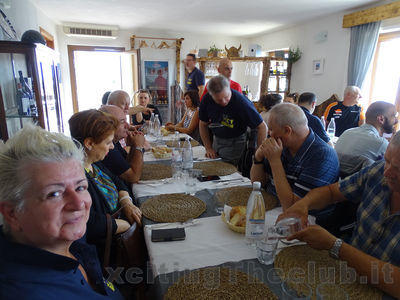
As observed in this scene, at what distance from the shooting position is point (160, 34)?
6949mm

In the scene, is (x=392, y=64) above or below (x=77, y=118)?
above

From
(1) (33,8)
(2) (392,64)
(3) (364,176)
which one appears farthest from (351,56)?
(1) (33,8)

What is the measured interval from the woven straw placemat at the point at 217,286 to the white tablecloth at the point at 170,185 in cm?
72

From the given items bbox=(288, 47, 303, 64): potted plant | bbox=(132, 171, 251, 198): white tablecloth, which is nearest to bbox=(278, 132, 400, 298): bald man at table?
bbox=(132, 171, 251, 198): white tablecloth

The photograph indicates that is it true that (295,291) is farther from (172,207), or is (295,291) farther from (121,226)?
(121,226)

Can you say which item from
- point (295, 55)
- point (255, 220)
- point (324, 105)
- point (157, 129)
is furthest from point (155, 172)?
point (295, 55)

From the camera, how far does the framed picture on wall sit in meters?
5.34

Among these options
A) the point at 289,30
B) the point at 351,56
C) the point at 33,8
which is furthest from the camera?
the point at 289,30

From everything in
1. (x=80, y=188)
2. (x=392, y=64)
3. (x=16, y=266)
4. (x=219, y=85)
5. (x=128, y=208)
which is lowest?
(x=128, y=208)

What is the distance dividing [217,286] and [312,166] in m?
0.83

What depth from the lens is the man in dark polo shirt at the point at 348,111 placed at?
3938mm

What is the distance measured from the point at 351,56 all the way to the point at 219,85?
348 cm

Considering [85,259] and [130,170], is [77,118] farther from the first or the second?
[85,259]

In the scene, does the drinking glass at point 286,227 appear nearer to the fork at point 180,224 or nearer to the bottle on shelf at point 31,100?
the fork at point 180,224
